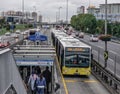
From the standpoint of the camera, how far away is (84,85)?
24531mm

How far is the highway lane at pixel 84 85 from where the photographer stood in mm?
21812

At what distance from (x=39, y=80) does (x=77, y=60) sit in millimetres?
14702

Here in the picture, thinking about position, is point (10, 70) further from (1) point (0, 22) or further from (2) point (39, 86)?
(1) point (0, 22)

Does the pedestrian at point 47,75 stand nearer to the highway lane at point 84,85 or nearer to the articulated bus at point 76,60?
the highway lane at point 84,85

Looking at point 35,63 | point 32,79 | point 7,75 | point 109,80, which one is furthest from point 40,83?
point 109,80

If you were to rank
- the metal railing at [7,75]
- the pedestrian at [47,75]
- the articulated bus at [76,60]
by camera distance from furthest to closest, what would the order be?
the articulated bus at [76,60] → the pedestrian at [47,75] → the metal railing at [7,75]

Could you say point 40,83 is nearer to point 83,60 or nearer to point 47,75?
point 47,75

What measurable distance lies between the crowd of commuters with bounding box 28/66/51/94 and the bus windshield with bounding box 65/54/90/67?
13747mm

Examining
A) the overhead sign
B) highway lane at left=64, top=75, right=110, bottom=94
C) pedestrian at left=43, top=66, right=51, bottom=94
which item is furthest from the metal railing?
highway lane at left=64, top=75, right=110, bottom=94

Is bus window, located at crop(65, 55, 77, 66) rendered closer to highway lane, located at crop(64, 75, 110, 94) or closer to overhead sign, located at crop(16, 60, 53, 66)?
highway lane, located at crop(64, 75, 110, 94)

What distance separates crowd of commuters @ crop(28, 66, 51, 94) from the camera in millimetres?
13578

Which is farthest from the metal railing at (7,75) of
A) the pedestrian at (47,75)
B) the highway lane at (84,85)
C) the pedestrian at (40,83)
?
the highway lane at (84,85)

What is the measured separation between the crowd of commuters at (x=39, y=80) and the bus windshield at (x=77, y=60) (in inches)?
541

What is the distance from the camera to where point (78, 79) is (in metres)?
27.5
